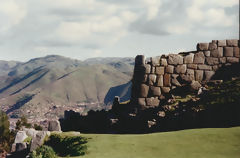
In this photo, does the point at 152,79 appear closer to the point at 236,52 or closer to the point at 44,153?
the point at 236,52

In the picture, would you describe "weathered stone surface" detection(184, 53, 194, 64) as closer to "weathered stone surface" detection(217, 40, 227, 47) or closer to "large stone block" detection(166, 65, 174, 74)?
"large stone block" detection(166, 65, 174, 74)

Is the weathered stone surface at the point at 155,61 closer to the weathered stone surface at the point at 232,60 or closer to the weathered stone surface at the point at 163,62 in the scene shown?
the weathered stone surface at the point at 163,62

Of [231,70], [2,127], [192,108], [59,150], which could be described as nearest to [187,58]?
[231,70]

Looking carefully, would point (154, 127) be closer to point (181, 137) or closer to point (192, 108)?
point (192, 108)

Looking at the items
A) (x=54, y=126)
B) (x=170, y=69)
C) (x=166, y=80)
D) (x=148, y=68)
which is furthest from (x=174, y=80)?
(x=54, y=126)

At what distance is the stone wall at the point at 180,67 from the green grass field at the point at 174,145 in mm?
9383

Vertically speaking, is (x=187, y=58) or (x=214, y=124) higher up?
(x=187, y=58)

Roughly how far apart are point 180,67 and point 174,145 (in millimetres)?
12722

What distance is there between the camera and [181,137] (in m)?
15.3

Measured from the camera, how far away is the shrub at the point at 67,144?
15990mm

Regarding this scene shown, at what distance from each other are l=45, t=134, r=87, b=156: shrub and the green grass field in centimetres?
49

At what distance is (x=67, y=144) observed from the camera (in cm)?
1828

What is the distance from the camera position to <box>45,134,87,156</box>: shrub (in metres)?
16.0

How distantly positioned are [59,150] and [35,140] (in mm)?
1683
